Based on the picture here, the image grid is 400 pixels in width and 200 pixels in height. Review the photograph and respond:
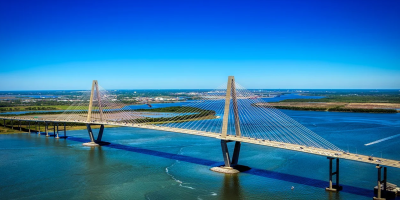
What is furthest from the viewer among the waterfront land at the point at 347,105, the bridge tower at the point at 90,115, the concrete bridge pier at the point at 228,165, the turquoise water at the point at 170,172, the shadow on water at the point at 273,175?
the waterfront land at the point at 347,105

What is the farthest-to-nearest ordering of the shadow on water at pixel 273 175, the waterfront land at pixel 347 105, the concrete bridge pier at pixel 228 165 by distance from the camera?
the waterfront land at pixel 347 105 → the concrete bridge pier at pixel 228 165 → the shadow on water at pixel 273 175

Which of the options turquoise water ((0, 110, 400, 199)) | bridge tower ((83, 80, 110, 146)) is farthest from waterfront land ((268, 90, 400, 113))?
bridge tower ((83, 80, 110, 146))

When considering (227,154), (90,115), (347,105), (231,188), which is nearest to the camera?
(231,188)

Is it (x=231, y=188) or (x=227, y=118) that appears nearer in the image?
(x=231, y=188)

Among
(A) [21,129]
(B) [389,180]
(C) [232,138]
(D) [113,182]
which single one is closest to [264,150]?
(C) [232,138]

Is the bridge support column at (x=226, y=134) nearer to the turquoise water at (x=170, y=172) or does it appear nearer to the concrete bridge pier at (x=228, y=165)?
the concrete bridge pier at (x=228, y=165)

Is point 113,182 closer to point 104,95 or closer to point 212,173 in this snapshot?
point 212,173

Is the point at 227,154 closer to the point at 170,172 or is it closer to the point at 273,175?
the point at 273,175

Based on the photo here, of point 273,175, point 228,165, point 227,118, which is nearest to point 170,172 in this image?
point 228,165

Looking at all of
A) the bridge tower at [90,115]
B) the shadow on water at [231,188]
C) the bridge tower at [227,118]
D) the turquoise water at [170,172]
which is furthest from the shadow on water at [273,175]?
the bridge tower at [90,115]
